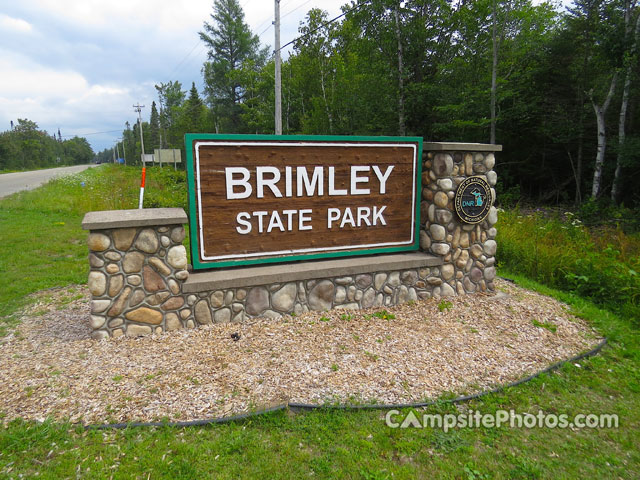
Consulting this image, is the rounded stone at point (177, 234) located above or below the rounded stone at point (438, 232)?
above

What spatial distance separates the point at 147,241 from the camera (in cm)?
381

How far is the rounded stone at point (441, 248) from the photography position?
4.89m

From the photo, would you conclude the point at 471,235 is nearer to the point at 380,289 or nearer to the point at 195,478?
the point at 380,289

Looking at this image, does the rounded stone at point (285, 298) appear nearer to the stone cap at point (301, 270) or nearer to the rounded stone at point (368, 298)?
the stone cap at point (301, 270)

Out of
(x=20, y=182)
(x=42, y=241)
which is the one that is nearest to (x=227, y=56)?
(x=20, y=182)

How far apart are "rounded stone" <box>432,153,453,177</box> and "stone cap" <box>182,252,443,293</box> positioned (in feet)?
3.28

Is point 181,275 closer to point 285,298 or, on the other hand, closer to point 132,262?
point 132,262

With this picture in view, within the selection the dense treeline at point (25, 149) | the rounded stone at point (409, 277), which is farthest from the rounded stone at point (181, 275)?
the dense treeline at point (25, 149)

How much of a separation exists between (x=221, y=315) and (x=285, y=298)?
26.4 inches

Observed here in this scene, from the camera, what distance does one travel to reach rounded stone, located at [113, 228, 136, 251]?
3717mm

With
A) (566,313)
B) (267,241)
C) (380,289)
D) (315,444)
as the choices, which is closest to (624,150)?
(566,313)

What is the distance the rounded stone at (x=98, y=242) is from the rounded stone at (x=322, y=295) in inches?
80.0

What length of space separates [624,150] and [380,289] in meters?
13.4

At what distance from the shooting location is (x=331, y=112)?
82.1ft
